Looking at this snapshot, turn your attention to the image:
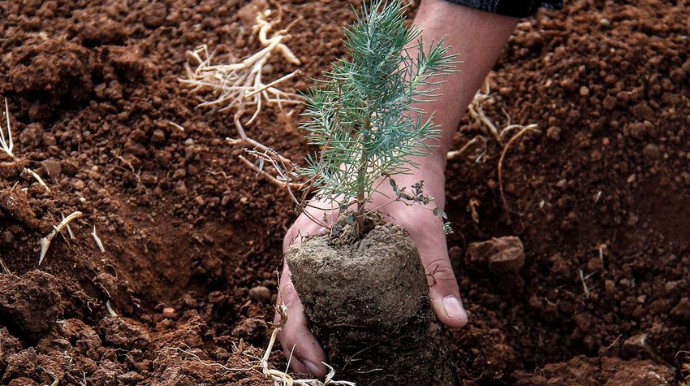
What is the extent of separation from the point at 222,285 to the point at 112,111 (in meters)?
0.70

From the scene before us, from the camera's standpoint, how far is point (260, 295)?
97.2 inches

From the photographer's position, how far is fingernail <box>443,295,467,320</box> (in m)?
2.10

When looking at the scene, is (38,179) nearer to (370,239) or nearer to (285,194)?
(285,194)

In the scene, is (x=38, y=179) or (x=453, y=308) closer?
(x=453, y=308)

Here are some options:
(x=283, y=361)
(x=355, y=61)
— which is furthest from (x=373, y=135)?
(x=283, y=361)

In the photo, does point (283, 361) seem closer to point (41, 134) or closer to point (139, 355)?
point (139, 355)

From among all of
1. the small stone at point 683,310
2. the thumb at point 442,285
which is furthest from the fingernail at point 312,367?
the small stone at point 683,310

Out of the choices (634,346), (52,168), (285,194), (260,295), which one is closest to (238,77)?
(285,194)

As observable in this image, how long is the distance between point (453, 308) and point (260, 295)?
63cm

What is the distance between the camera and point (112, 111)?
276 cm

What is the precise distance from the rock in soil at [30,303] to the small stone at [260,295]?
0.63m

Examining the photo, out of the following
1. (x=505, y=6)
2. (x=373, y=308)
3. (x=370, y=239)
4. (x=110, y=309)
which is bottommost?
(x=110, y=309)

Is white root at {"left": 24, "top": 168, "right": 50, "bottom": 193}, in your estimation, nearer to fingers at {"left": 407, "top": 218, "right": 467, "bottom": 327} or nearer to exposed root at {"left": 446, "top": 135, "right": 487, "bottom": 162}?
fingers at {"left": 407, "top": 218, "right": 467, "bottom": 327}

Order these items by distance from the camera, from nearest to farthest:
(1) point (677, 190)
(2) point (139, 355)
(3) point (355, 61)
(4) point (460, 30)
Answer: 1. (3) point (355, 61)
2. (2) point (139, 355)
3. (4) point (460, 30)
4. (1) point (677, 190)
